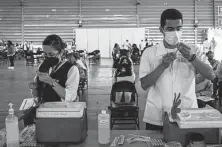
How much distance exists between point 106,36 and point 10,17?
22.9 ft

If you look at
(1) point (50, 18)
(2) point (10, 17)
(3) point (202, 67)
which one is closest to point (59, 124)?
(3) point (202, 67)

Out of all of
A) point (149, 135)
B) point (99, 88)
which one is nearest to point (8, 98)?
point (99, 88)

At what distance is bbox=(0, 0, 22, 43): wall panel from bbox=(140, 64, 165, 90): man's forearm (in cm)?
2303

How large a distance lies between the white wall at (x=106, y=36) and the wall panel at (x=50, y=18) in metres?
2.03

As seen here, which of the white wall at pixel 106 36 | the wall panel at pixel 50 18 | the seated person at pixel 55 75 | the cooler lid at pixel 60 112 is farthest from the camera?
the wall panel at pixel 50 18

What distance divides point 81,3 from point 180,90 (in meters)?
22.4

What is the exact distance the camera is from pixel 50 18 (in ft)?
78.7

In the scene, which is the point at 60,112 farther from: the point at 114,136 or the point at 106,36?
the point at 106,36

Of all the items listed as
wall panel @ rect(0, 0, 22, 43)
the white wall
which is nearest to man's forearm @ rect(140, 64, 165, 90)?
the white wall

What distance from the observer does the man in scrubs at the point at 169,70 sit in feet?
6.93

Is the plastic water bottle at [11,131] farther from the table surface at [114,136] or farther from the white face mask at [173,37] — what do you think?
the white face mask at [173,37]

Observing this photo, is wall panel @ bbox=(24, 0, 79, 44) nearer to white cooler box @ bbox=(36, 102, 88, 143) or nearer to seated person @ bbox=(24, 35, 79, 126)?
seated person @ bbox=(24, 35, 79, 126)

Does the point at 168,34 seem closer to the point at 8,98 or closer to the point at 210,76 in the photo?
the point at 210,76

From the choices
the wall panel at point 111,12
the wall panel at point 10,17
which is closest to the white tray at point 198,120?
the wall panel at point 111,12
